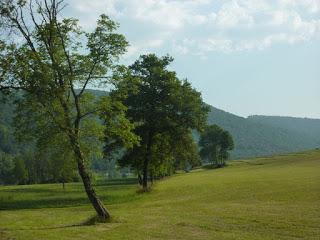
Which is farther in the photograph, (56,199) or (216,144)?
(216,144)

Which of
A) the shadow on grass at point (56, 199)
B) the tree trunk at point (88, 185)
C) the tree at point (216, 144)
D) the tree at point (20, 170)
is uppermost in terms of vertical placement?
the tree at point (216, 144)

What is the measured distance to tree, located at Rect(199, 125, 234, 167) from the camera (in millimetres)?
171000

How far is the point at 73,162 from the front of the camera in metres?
26.7

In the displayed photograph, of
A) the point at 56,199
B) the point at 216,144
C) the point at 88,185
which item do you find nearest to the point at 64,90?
the point at 88,185

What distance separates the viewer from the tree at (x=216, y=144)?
171000 mm

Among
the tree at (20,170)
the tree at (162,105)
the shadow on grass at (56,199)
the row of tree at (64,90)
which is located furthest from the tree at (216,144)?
the row of tree at (64,90)

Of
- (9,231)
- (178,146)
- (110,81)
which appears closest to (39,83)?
Answer: (110,81)

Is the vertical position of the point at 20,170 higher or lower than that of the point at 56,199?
higher

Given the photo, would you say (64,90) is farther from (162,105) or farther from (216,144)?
(216,144)

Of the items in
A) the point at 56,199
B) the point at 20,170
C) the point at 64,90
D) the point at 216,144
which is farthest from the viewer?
the point at 216,144

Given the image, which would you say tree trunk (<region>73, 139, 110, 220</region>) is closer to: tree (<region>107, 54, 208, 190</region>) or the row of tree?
the row of tree

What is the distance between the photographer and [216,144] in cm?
17350

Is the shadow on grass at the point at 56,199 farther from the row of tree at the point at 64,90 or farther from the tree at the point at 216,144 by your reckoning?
the tree at the point at 216,144

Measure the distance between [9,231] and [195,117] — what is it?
122ft
